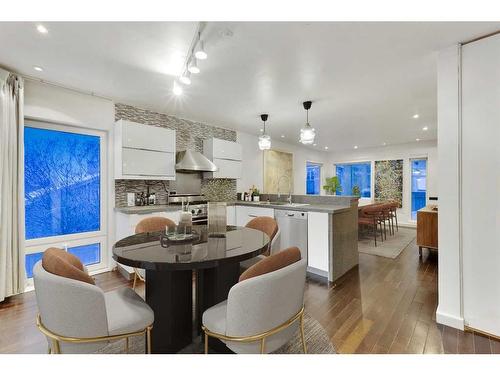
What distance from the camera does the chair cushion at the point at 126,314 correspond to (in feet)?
4.02

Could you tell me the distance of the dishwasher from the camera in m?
3.19

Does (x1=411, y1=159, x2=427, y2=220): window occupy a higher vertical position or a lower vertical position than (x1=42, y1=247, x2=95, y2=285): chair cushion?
higher

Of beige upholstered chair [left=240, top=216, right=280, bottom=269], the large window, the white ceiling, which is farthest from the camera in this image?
the large window

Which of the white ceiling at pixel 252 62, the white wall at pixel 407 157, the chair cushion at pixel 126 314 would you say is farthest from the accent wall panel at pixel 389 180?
the chair cushion at pixel 126 314

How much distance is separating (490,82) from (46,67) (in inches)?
158

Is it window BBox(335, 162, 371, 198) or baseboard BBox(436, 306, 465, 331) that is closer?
baseboard BBox(436, 306, 465, 331)

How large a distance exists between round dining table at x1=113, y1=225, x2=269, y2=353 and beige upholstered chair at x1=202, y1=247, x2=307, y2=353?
0.26 m

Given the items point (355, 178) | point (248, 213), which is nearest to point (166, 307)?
point (248, 213)

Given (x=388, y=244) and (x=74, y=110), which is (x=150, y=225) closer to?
(x=74, y=110)

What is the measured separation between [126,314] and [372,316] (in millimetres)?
2046

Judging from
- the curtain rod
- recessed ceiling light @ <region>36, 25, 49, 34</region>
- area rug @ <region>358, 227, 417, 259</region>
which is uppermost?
the curtain rod

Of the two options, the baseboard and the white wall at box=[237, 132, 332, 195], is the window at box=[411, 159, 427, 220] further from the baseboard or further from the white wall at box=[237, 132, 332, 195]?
the baseboard

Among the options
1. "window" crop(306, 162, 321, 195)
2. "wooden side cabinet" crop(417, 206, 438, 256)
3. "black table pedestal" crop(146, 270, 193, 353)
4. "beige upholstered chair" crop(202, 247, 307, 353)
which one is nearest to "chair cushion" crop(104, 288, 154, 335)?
"black table pedestal" crop(146, 270, 193, 353)
